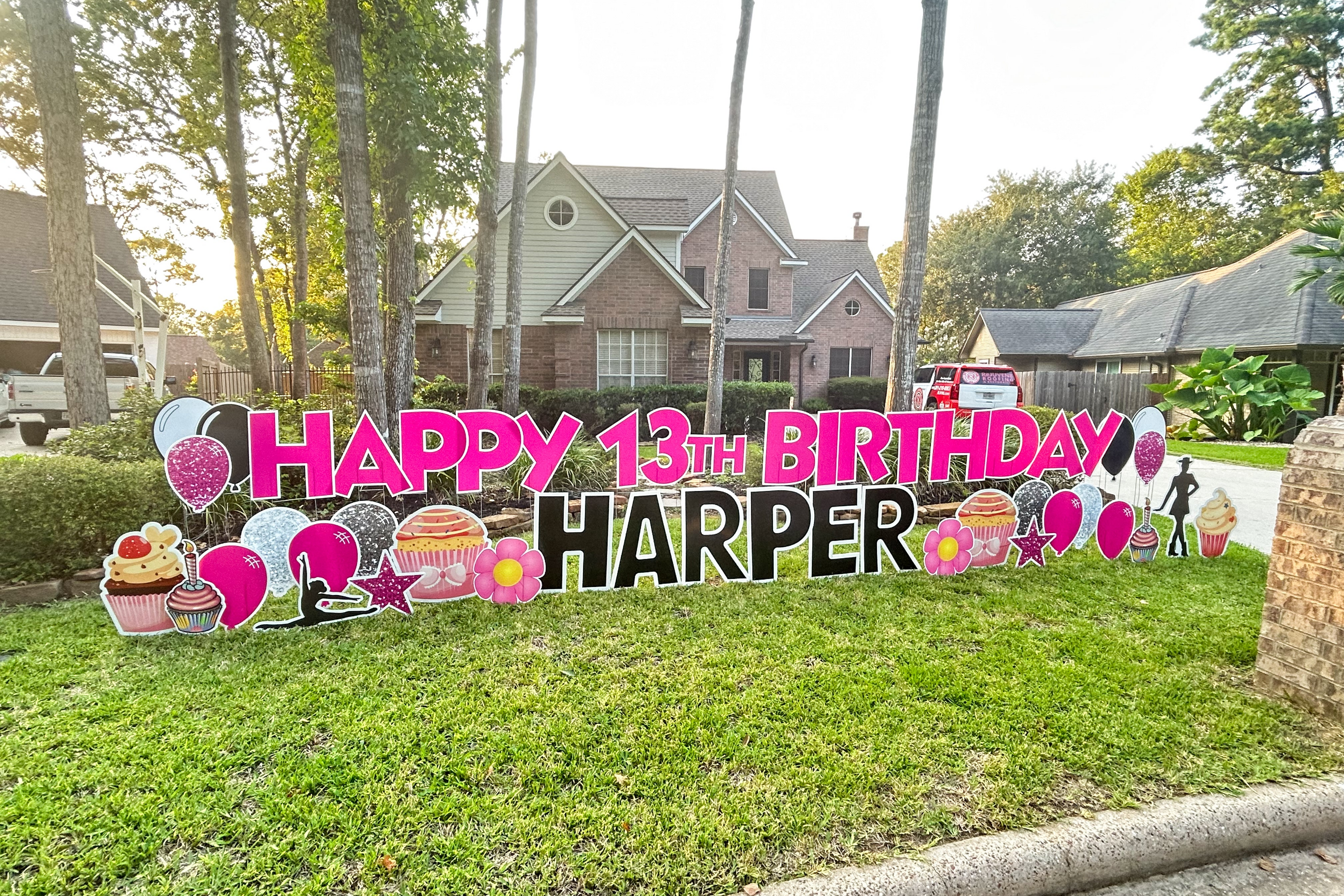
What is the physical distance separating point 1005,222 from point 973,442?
41.7 metres

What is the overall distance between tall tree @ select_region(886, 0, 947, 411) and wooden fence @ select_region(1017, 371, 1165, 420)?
46.7ft

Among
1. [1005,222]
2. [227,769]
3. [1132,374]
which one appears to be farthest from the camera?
[1005,222]

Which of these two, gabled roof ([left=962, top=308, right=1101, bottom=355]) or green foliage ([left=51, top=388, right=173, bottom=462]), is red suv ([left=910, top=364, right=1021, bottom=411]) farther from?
green foliage ([left=51, top=388, right=173, bottom=462])

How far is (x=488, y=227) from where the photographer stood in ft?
36.0

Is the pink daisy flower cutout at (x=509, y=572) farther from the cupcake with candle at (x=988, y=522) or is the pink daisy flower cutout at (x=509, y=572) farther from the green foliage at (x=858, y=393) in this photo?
the green foliage at (x=858, y=393)

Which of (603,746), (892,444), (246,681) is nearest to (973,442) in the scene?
(892,444)

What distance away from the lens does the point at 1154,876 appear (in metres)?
2.49

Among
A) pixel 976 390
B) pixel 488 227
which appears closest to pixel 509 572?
pixel 488 227

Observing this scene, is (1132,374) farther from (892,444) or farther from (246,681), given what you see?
(246,681)

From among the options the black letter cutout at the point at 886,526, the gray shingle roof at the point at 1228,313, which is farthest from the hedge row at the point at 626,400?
the gray shingle roof at the point at 1228,313

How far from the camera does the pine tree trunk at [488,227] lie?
10781 mm

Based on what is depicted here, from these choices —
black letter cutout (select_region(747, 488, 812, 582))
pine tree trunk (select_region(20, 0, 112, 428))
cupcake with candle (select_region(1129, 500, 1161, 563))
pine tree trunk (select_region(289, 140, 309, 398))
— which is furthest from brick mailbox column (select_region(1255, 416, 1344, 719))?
pine tree trunk (select_region(289, 140, 309, 398))

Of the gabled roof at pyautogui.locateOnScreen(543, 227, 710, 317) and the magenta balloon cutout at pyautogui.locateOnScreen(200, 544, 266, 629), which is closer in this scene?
the magenta balloon cutout at pyautogui.locateOnScreen(200, 544, 266, 629)

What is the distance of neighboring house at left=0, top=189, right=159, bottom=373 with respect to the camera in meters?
18.7
